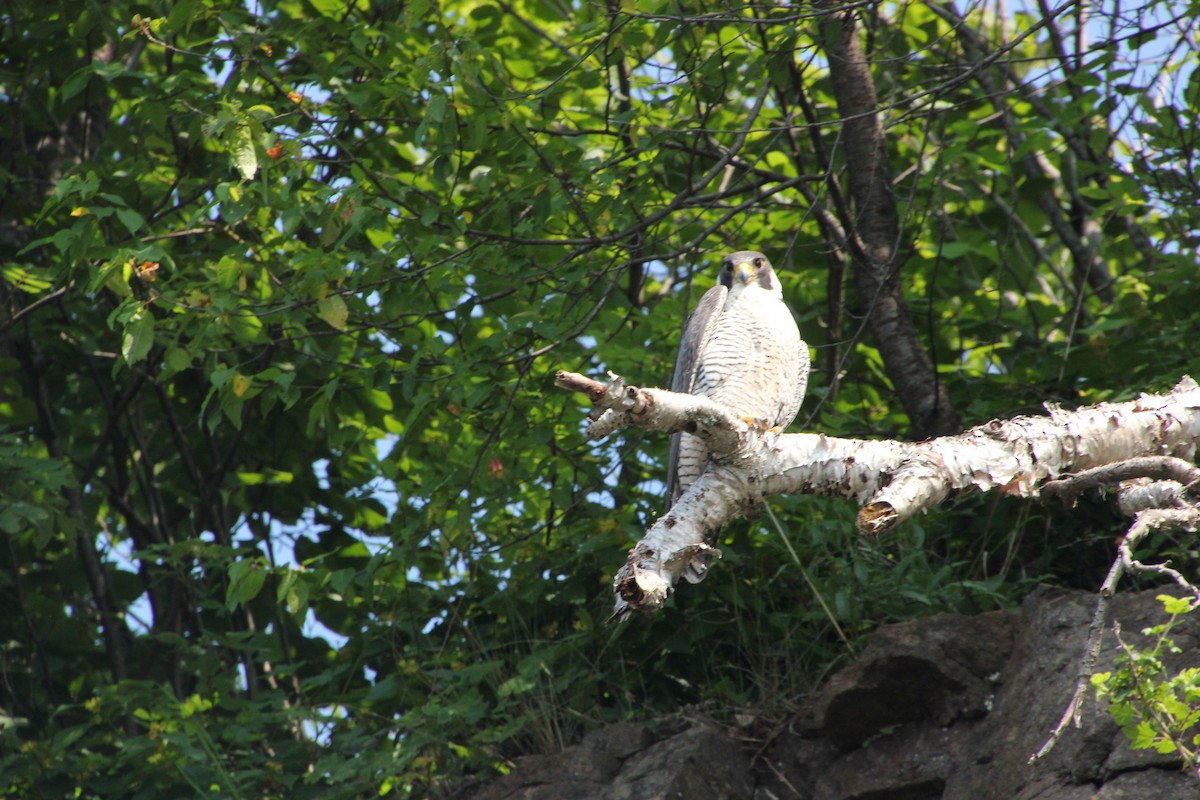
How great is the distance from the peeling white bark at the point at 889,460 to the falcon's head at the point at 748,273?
1904 millimetres

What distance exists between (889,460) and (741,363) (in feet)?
4.79

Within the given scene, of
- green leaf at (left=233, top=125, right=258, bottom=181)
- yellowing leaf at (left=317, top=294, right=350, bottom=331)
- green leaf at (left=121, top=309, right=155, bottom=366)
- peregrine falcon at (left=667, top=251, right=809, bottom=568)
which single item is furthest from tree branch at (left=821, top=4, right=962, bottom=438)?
green leaf at (left=121, top=309, right=155, bottom=366)

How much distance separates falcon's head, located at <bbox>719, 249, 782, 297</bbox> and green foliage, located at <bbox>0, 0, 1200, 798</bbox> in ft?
0.30

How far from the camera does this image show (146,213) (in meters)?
6.07

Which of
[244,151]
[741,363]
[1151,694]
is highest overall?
[244,151]

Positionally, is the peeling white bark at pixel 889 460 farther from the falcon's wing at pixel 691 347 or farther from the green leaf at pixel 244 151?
the green leaf at pixel 244 151

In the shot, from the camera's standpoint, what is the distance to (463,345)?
554 centimetres

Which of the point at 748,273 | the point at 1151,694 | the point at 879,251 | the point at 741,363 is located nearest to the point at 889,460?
the point at 1151,694

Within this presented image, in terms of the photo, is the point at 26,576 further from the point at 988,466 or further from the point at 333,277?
the point at 988,466

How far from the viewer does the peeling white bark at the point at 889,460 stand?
8.36ft

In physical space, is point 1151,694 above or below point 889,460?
below

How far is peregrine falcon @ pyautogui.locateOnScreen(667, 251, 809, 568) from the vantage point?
13.5 ft

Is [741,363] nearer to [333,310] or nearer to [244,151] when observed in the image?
[333,310]

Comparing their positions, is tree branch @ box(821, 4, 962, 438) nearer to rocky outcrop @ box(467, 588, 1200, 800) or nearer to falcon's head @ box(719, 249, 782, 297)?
falcon's head @ box(719, 249, 782, 297)
